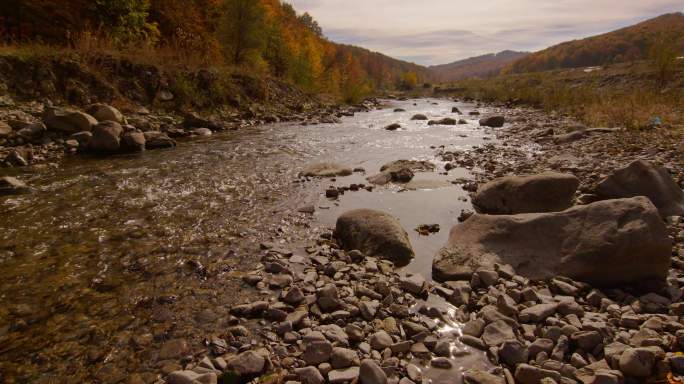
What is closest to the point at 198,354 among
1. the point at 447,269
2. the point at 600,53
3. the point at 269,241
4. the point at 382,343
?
the point at 382,343

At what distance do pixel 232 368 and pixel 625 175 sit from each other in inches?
298

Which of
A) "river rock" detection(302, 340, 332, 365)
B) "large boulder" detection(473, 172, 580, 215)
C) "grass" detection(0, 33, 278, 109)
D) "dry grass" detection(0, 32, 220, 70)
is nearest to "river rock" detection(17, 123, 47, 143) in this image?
"grass" detection(0, 33, 278, 109)

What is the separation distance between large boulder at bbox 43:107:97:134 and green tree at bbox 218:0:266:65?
64.6 ft

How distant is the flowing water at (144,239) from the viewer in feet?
12.3

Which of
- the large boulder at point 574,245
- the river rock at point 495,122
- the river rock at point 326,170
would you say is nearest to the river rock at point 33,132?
the river rock at point 326,170

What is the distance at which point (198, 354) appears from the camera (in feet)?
11.8

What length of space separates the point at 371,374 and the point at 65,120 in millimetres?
13833

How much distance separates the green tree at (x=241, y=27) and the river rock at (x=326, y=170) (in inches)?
907

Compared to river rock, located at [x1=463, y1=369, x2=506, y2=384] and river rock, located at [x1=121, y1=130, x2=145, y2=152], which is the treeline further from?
river rock, located at [x1=463, y1=369, x2=506, y2=384]

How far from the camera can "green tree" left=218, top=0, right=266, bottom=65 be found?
29516mm

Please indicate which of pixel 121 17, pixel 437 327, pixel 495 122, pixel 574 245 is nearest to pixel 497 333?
pixel 437 327

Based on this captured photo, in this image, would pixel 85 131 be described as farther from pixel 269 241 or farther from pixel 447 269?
pixel 447 269

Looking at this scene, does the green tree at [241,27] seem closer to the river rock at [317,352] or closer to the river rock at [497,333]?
the river rock at [317,352]

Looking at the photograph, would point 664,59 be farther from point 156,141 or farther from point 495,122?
point 156,141
